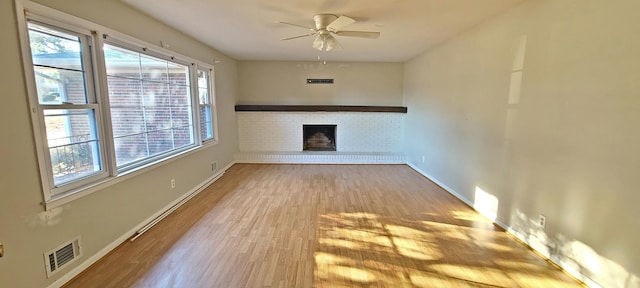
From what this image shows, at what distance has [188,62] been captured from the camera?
379 centimetres

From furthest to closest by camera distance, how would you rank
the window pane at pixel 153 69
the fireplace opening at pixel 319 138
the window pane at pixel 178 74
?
the fireplace opening at pixel 319 138 → the window pane at pixel 178 74 → the window pane at pixel 153 69

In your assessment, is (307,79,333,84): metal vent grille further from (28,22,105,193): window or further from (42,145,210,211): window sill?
(28,22,105,193): window

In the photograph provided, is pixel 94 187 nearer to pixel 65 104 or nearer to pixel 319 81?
pixel 65 104

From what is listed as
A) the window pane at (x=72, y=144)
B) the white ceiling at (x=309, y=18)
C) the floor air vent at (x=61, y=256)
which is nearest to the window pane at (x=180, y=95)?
the white ceiling at (x=309, y=18)

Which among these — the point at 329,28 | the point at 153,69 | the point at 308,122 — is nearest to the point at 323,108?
the point at 308,122

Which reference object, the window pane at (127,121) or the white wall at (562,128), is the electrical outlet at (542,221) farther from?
the window pane at (127,121)

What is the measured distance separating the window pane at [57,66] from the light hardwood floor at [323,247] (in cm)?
137

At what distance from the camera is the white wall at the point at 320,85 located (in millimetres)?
6152

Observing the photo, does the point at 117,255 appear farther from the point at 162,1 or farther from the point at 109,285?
the point at 162,1

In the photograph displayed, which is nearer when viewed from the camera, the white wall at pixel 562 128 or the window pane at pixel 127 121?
the white wall at pixel 562 128

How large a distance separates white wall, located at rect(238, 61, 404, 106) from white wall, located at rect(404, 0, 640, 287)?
278 centimetres

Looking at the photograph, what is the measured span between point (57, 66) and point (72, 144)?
592 mm

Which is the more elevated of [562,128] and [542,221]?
[562,128]

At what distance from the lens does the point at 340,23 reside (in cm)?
280
